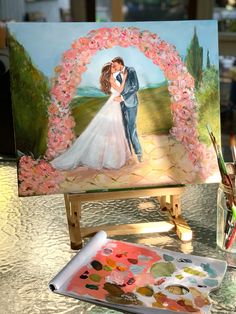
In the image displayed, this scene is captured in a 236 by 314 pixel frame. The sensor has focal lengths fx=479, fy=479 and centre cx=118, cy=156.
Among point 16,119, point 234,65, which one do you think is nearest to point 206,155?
point 16,119

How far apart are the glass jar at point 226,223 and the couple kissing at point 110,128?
211mm

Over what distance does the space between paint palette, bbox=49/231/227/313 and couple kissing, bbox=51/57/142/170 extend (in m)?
0.15

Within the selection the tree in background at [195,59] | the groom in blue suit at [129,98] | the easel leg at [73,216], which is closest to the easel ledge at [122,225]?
the easel leg at [73,216]

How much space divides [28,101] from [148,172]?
0.92 ft

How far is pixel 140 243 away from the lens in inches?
36.9

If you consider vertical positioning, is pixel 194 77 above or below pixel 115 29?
below

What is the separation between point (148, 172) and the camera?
982mm

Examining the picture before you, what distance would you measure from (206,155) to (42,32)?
41 cm

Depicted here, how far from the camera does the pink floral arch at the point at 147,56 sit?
3.06 ft

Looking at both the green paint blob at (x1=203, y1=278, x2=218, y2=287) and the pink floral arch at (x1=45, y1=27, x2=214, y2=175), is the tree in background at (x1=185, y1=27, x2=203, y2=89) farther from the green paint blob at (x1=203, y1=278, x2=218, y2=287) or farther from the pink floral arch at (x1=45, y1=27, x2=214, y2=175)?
the green paint blob at (x1=203, y1=278, x2=218, y2=287)

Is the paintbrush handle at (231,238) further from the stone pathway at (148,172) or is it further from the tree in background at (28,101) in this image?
the tree in background at (28,101)

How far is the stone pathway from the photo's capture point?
0.96 metres

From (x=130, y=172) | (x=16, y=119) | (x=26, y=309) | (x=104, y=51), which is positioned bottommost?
(x=26, y=309)

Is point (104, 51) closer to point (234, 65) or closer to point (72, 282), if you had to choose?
point (72, 282)
